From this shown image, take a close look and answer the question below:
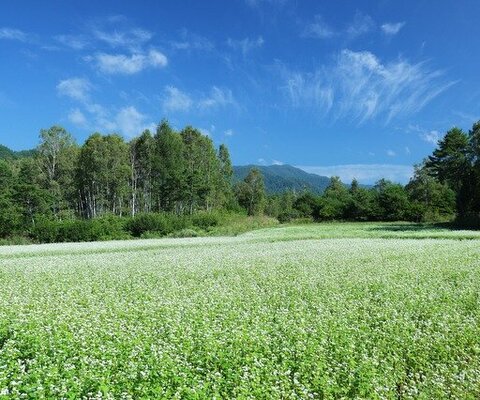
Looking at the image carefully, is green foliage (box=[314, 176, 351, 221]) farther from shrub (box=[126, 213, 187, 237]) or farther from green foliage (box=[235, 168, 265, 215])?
shrub (box=[126, 213, 187, 237])

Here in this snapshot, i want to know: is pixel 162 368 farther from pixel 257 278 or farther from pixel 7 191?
pixel 7 191

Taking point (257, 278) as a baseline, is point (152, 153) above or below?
above

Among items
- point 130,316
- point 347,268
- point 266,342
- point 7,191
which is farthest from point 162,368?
point 7,191

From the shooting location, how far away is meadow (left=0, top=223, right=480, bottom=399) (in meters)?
6.66

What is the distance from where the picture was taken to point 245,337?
8.65 m

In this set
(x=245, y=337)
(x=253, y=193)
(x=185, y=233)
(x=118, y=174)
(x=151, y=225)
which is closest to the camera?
(x=245, y=337)

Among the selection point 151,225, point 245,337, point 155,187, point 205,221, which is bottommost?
point 245,337

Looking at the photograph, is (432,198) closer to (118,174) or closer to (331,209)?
(331,209)

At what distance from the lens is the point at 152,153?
81688 mm

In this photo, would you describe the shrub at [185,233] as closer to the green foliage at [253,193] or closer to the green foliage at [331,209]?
the green foliage at [331,209]

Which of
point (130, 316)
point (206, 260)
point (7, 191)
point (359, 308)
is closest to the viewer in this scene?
point (130, 316)

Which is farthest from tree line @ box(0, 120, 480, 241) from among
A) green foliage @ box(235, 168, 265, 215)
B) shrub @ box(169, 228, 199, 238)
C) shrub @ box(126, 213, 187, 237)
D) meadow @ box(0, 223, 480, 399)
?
meadow @ box(0, 223, 480, 399)

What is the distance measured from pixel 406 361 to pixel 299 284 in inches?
272

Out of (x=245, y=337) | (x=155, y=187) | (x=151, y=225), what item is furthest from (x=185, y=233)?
(x=245, y=337)
